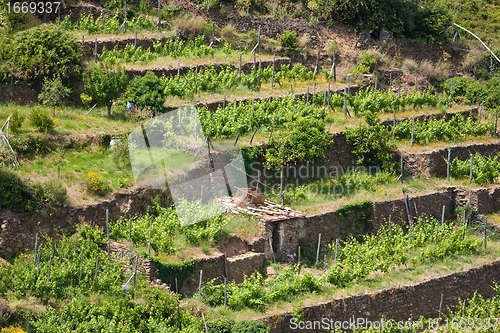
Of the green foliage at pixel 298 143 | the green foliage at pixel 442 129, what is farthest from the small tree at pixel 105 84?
the green foliage at pixel 442 129

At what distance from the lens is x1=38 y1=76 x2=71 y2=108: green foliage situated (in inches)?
1019

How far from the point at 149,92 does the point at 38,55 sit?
3.72 metres

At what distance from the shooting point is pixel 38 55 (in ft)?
86.6

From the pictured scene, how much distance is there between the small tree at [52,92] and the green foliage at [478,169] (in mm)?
13593

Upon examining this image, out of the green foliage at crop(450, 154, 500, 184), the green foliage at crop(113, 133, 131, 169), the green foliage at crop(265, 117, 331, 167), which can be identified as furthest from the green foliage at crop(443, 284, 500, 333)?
the green foliage at crop(113, 133, 131, 169)

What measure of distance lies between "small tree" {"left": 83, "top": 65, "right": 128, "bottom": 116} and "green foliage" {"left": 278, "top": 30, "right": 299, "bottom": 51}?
8.84m

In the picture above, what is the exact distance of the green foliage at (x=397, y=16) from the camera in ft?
113

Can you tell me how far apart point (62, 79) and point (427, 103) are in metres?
13.9

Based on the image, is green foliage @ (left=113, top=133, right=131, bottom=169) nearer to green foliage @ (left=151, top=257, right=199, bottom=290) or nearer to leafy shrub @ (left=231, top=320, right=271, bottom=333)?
green foliage @ (left=151, top=257, right=199, bottom=290)

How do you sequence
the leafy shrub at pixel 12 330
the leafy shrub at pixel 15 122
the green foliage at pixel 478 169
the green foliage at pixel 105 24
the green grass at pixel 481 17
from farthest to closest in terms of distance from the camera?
the green grass at pixel 481 17 < the green foliage at pixel 105 24 < the green foliage at pixel 478 169 < the leafy shrub at pixel 15 122 < the leafy shrub at pixel 12 330

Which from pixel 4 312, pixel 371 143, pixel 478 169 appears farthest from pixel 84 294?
→ pixel 478 169

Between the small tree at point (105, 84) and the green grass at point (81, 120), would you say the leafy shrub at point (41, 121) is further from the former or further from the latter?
the small tree at point (105, 84)

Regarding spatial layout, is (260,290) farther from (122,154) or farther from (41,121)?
(41,121)

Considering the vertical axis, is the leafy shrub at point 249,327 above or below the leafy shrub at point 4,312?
below
